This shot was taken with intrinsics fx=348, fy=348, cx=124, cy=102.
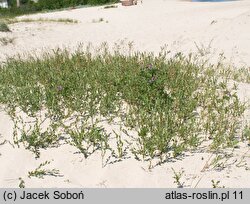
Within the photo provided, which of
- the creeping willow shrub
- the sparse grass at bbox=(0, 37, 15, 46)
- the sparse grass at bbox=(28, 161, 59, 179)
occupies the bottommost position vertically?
the sparse grass at bbox=(28, 161, 59, 179)

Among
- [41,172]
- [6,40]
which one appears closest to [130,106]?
[41,172]

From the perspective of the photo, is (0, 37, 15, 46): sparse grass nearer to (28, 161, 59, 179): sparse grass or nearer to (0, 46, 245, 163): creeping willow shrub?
(0, 46, 245, 163): creeping willow shrub

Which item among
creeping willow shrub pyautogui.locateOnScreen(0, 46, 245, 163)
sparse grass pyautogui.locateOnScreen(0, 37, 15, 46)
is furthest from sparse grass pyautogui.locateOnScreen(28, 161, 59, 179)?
sparse grass pyautogui.locateOnScreen(0, 37, 15, 46)

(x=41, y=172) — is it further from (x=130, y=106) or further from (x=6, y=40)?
(x=6, y=40)

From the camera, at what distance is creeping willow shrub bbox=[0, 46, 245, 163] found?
451 cm

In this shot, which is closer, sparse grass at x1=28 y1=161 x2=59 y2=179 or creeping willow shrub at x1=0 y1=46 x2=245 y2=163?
sparse grass at x1=28 y1=161 x2=59 y2=179

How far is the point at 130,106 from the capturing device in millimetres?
5344

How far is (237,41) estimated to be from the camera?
516 inches

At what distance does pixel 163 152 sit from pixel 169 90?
2.15m

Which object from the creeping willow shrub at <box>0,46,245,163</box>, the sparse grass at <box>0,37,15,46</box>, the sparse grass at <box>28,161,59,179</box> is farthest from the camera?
the sparse grass at <box>0,37,15,46</box>

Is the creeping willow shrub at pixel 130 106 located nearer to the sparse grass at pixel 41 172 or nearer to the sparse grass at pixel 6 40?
the sparse grass at pixel 41 172

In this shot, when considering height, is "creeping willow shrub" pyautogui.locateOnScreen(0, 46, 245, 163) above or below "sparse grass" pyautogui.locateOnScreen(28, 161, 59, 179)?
above

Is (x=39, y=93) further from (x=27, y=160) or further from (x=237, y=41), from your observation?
(x=237, y=41)
